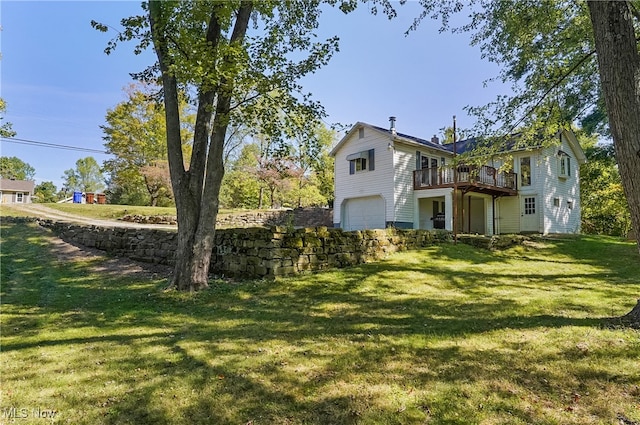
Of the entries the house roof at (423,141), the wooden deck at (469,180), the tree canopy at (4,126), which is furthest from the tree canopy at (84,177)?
the wooden deck at (469,180)

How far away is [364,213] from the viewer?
765 inches

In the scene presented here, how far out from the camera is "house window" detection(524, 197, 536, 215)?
715 inches

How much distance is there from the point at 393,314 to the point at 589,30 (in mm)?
8307

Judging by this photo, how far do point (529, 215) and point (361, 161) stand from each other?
9.23 meters

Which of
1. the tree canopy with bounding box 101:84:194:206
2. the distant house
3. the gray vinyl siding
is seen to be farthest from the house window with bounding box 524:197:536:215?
the distant house

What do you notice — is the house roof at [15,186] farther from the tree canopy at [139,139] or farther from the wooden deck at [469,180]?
the wooden deck at [469,180]

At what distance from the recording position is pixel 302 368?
3.38m

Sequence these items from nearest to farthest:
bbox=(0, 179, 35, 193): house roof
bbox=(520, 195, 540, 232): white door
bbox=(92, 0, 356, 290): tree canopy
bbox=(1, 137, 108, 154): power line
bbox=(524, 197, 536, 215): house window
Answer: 1. bbox=(92, 0, 356, 290): tree canopy
2. bbox=(520, 195, 540, 232): white door
3. bbox=(524, 197, 536, 215): house window
4. bbox=(1, 137, 108, 154): power line
5. bbox=(0, 179, 35, 193): house roof

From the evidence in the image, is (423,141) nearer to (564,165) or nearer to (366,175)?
(366,175)

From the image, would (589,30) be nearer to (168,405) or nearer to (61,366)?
(168,405)

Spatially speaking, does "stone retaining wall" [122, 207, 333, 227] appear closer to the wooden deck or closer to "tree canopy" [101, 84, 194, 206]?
"tree canopy" [101, 84, 194, 206]

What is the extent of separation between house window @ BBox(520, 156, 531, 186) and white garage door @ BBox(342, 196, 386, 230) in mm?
7642

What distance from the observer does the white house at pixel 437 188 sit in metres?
17.5

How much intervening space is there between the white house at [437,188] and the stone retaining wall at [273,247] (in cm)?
605
